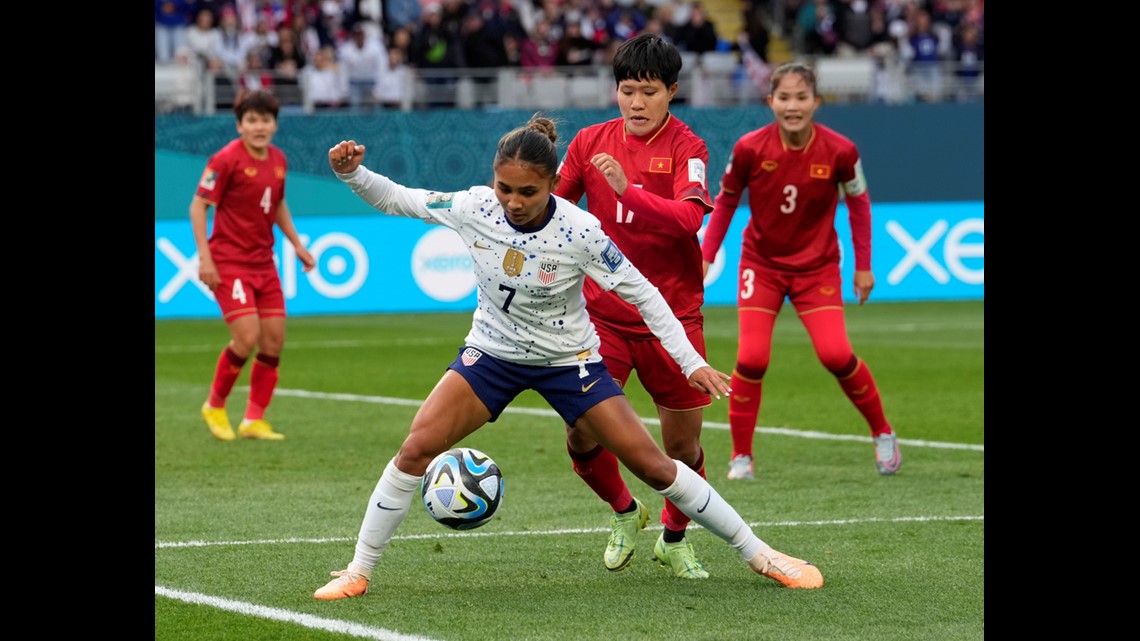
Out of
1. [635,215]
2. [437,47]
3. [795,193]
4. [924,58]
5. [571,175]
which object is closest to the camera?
[635,215]

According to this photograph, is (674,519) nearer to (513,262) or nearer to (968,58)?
(513,262)

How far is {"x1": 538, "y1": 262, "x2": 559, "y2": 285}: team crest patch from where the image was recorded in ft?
21.4

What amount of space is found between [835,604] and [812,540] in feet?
4.50

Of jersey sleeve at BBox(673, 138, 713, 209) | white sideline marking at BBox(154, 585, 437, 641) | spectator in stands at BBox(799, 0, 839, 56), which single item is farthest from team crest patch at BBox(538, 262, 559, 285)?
spectator in stands at BBox(799, 0, 839, 56)

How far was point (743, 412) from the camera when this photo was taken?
10.0 meters

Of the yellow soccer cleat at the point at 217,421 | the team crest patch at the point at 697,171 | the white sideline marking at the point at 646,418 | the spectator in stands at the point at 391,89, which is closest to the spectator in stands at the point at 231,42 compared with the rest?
the spectator in stands at the point at 391,89

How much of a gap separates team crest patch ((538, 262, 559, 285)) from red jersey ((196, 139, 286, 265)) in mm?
5587

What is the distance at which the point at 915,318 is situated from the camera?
21.4 metres

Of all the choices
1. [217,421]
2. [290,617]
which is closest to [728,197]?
[217,421]

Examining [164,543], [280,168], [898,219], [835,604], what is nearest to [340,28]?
[898,219]

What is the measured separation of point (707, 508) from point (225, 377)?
19.4 feet

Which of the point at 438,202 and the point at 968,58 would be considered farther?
the point at 968,58

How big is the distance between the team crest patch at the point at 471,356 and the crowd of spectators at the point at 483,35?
16.4 meters

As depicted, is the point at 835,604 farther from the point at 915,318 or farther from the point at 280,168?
the point at 915,318
